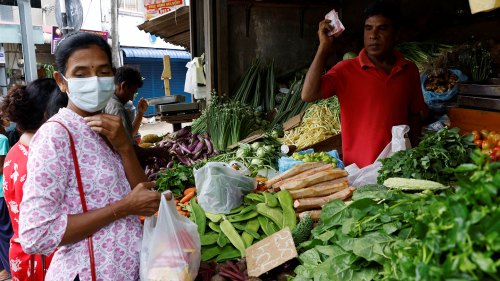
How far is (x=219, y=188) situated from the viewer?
2.47 metres

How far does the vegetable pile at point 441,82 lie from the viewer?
177 inches

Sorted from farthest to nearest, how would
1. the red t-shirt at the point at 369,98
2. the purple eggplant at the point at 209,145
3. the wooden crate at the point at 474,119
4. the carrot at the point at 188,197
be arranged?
1. the purple eggplant at the point at 209,145
2. the wooden crate at the point at 474,119
3. the carrot at the point at 188,197
4. the red t-shirt at the point at 369,98

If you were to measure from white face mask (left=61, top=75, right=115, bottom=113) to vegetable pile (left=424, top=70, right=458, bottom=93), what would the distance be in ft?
14.5

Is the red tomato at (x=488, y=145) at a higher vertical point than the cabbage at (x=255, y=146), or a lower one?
higher

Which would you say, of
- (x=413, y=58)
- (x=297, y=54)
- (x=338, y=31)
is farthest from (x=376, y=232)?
(x=297, y=54)

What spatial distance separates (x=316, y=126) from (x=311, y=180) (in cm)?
240

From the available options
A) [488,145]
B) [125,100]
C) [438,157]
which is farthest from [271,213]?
[125,100]

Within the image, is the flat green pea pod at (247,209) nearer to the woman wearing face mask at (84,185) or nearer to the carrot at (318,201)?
the carrot at (318,201)

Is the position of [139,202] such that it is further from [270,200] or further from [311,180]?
[311,180]

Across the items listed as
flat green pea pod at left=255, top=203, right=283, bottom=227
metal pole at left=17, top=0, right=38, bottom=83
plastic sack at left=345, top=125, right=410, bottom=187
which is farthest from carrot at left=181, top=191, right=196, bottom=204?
metal pole at left=17, top=0, right=38, bottom=83

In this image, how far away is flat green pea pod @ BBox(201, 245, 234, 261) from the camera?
223cm

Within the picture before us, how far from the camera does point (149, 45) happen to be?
1898 cm

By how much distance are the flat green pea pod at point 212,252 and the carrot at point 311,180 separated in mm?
610

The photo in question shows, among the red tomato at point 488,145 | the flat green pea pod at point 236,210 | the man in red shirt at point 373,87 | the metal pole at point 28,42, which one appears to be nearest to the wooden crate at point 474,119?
the red tomato at point 488,145
